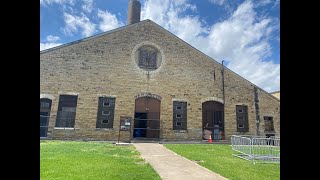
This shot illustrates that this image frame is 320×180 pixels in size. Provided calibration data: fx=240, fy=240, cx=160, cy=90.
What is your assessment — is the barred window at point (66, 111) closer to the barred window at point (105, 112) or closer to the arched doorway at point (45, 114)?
the arched doorway at point (45, 114)

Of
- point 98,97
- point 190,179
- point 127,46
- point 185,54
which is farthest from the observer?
point 185,54

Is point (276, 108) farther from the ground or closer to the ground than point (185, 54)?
closer to the ground

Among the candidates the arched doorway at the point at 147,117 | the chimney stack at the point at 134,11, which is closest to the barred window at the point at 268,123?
the arched doorway at the point at 147,117

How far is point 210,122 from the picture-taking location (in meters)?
18.9

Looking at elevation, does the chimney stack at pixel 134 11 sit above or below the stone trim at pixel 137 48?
above

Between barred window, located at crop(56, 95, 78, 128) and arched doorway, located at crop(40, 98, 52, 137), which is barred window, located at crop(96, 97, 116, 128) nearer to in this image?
barred window, located at crop(56, 95, 78, 128)

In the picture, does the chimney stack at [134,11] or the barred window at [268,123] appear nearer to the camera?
the barred window at [268,123]

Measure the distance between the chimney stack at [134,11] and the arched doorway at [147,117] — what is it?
10.7 m

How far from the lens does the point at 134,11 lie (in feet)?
82.6

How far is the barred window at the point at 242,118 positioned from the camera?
763 inches

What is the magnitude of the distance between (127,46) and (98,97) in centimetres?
446

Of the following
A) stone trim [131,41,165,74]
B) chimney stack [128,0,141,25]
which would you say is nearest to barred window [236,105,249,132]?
stone trim [131,41,165,74]
